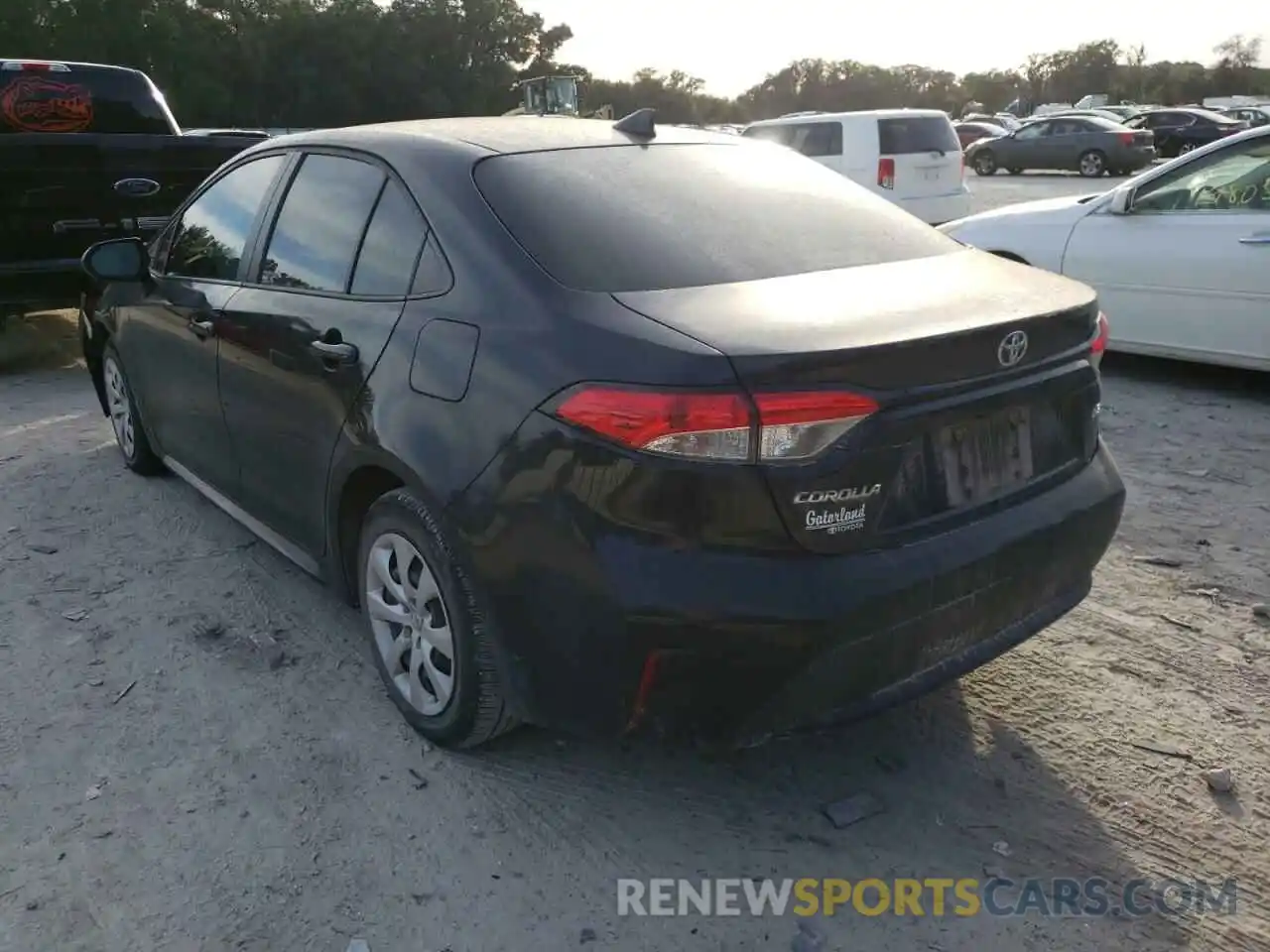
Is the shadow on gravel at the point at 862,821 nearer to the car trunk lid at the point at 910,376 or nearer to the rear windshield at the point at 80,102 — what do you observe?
the car trunk lid at the point at 910,376

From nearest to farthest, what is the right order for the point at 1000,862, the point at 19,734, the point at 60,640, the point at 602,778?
the point at 1000,862, the point at 602,778, the point at 19,734, the point at 60,640

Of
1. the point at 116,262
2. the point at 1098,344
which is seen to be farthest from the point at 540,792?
the point at 116,262

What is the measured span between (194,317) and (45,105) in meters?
5.00

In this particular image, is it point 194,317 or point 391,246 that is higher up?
point 391,246

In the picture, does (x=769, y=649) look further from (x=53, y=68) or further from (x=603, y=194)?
(x=53, y=68)

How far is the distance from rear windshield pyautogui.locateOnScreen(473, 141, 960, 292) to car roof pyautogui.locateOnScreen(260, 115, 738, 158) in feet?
0.25

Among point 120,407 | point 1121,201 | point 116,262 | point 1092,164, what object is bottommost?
point 1092,164

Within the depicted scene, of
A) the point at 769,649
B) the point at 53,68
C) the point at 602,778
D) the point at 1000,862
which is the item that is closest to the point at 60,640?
the point at 602,778

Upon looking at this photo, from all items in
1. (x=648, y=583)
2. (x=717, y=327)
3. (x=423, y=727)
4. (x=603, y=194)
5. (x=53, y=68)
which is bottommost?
(x=423, y=727)

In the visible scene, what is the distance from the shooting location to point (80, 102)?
7.84m

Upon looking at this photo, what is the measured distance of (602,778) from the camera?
A: 289cm

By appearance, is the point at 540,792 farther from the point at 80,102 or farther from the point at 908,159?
the point at 908,159

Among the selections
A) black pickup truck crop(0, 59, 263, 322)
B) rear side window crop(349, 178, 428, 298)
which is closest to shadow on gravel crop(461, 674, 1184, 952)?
rear side window crop(349, 178, 428, 298)

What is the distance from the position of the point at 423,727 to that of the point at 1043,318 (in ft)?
6.43
